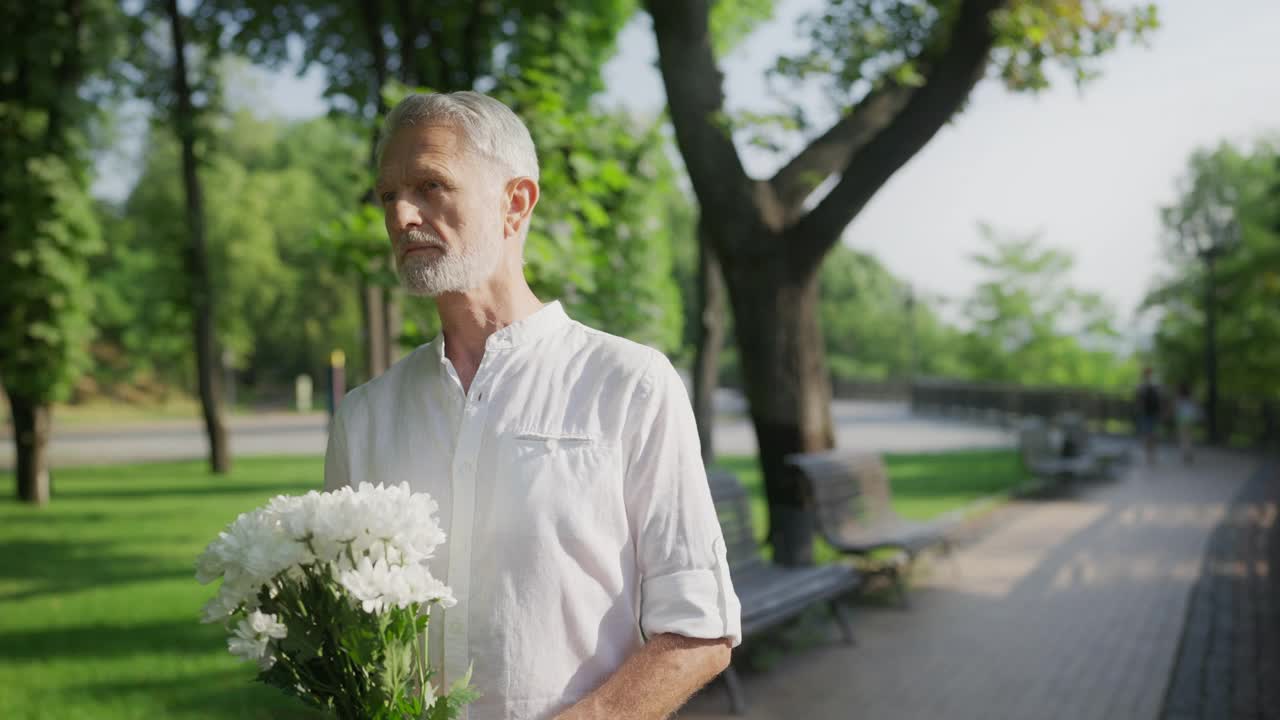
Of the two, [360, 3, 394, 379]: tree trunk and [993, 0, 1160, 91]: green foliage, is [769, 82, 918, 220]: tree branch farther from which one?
[360, 3, 394, 379]: tree trunk

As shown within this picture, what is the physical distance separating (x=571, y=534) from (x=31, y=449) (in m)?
15.7

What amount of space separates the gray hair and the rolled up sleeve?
1.53 feet

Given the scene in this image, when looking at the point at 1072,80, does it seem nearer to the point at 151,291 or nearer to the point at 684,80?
the point at 684,80

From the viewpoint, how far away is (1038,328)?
40.8 meters

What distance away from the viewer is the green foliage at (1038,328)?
4009 cm

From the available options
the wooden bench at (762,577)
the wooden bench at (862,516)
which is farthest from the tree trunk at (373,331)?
the wooden bench at (762,577)

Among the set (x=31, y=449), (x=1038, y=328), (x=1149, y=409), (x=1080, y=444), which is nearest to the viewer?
→ (x=31, y=449)

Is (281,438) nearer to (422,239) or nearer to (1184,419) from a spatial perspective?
(1184,419)

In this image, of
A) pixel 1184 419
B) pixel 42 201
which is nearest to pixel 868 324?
pixel 1184 419

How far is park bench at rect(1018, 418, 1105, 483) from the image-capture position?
17.2 m

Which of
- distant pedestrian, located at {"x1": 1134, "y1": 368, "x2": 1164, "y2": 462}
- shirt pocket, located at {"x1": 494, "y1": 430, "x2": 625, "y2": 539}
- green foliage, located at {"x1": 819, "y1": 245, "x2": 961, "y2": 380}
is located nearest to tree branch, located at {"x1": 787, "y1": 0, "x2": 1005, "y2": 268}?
shirt pocket, located at {"x1": 494, "y1": 430, "x2": 625, "y2": 539}

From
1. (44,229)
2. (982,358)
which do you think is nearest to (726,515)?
(44,229)

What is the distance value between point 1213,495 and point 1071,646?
10.9m

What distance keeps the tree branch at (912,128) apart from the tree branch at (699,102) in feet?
1.67
